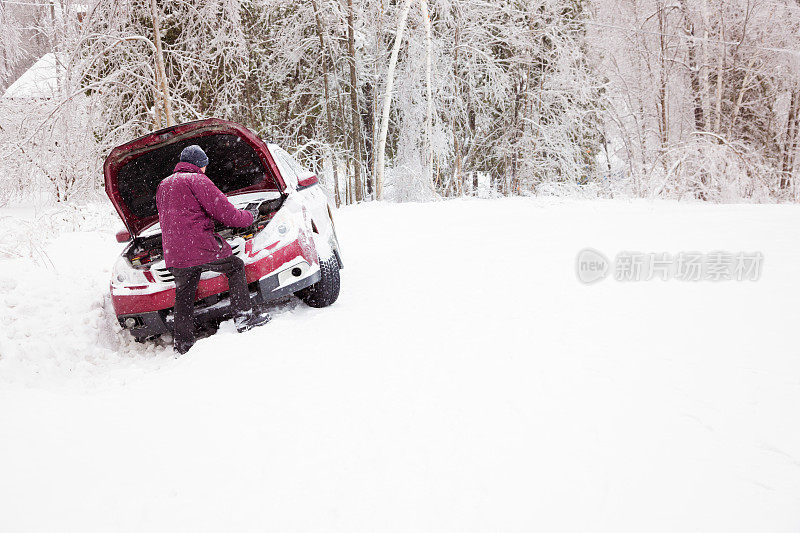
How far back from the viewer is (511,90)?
18.6 meters

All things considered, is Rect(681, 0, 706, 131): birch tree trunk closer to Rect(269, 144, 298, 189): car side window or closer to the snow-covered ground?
the snow-covered ground

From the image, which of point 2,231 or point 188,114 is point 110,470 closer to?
point 2,231

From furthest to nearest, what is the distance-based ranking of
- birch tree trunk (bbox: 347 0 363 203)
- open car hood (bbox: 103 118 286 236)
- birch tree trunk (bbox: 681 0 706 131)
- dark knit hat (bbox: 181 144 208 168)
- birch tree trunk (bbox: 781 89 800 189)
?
birch tree trunk (bbox: 781 89 800 189) → birch tree trunk (bbox: 347 0 363 203) → birch tree trunk (bbox: 681 0 706 131) → open car hood (bbox: 103 118 286 236) → dark knit hat (bbox: 181 144 208 168)

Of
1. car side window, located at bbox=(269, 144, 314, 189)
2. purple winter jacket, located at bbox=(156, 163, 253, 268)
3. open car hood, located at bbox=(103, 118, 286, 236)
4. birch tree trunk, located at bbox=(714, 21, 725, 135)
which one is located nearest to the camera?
purple winter jacket, located at bbox=(156, 163, 253, 268)

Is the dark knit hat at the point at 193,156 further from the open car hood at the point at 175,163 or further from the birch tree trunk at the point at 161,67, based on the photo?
the birch tree trunk at the point at 161,67

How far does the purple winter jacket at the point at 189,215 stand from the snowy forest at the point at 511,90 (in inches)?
292

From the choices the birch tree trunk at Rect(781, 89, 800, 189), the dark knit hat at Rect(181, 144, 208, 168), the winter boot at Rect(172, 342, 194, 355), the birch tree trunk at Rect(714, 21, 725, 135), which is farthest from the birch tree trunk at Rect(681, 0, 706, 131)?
the winter boot at Rect(172, 342, 194, 355)

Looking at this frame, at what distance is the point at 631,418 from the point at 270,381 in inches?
83.9

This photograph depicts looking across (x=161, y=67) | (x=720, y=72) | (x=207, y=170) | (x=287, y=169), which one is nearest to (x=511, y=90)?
(x=720, y=72)

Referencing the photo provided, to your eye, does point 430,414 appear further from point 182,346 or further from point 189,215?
point 189,215

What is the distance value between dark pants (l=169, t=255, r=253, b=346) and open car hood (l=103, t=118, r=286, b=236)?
115 centimetres

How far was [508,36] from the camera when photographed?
58.2 feet

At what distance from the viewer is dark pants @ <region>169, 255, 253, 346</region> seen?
12.5 feet

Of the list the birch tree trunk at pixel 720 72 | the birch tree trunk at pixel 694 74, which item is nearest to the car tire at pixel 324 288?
the birch tree trunk at pixel 720 72
